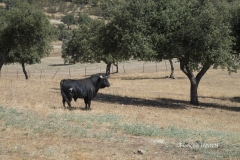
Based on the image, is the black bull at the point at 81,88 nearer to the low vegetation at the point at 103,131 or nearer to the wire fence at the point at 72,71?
the low vegetation at the point at 103,131

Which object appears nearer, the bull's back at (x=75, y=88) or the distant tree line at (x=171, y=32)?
the bull's back at (x=75, y=88)

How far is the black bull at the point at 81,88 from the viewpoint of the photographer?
1853cm

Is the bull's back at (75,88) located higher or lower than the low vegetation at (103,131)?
higher

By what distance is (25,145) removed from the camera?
11.3 m

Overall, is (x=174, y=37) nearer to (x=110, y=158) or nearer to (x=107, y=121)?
(x=107, y=121)

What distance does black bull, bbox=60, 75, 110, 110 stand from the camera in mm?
18531

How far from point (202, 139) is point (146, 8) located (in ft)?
53.3

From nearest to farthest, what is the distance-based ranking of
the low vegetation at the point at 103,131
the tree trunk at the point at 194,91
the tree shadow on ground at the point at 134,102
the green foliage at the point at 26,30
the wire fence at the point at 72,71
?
the low vegetation at the point at 103,131 < the tree shadow on ground at the point at 134,102 < the tree trunk at the point at 194,91 < the green foliage at the point at 26,30 < the wire fence at the point at 72,71

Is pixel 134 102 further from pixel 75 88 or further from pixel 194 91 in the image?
pixel 75 88

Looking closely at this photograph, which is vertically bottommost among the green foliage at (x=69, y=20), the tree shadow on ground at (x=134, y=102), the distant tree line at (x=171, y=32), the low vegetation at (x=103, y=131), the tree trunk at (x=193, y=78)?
the tree shadow on ground at (x=134, y=102)

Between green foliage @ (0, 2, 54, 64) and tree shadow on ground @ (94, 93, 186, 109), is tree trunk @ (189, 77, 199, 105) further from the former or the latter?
green foliage @ (0, 2, 54, 64)

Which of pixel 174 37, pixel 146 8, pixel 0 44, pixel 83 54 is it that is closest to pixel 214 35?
pixel 174 37

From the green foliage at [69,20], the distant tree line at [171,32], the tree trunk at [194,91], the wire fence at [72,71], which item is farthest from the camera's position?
the green foliage at [69,20]

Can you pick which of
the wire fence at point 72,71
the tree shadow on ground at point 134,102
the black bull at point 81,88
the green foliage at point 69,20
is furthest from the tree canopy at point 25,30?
the green foliage at point 69,20
